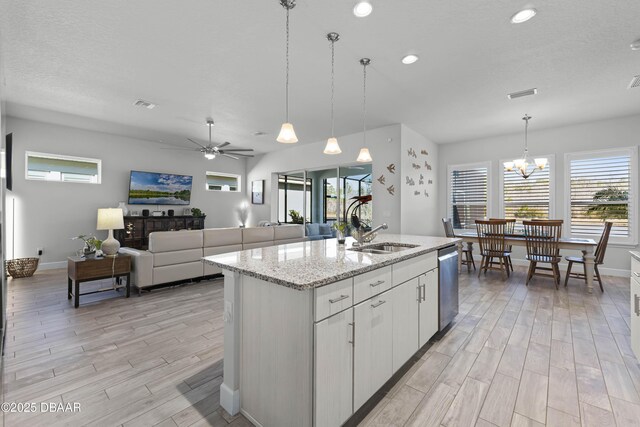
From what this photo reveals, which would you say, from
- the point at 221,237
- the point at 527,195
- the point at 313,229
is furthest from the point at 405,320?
the point at 527,195

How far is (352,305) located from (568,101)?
16.0 ft

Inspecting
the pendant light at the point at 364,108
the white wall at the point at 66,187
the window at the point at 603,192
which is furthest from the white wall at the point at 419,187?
the white wall at the point at 66,187

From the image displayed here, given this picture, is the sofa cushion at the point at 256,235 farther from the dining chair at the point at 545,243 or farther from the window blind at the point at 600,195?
the window blind at the point at 600,195

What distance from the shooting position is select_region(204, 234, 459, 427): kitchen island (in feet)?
4.47

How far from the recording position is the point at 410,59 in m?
3.07

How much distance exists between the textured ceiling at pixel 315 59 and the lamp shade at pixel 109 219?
1.69m

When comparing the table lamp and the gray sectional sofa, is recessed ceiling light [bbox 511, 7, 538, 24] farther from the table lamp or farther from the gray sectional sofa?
the table lamp

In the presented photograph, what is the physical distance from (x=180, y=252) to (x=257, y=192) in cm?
448

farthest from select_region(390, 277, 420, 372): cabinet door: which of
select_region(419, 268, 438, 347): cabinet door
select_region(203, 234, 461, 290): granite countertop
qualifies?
select_region(203, 234, 461, 290): granite countertop

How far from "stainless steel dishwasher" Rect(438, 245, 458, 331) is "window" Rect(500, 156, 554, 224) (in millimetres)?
4098

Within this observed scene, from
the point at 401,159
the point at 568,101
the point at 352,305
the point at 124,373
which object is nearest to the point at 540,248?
the point at 568,101

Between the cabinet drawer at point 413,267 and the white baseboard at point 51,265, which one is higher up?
the cabinet drawer at point 413,267

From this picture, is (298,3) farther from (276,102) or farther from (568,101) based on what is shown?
(568,101)

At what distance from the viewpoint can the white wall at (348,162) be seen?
5546mm
